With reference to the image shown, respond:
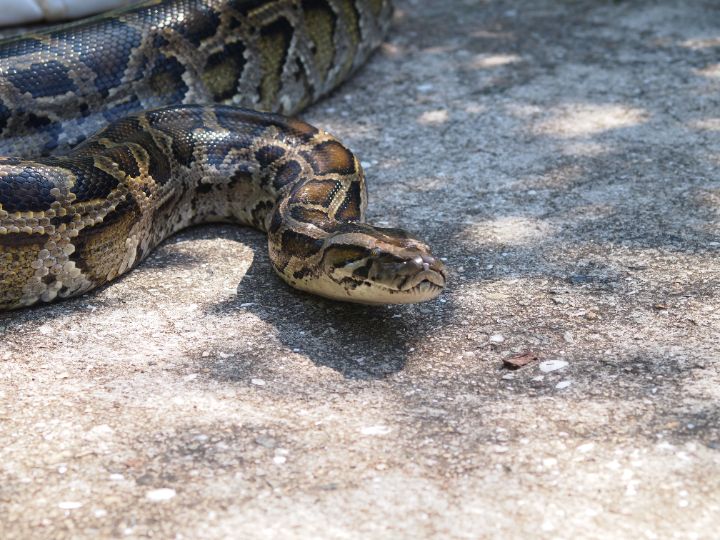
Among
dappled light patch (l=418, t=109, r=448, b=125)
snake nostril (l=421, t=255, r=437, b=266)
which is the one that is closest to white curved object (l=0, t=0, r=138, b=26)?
dappled light patch (l=418, t=109, r=448, b=125)

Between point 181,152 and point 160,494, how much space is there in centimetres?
304

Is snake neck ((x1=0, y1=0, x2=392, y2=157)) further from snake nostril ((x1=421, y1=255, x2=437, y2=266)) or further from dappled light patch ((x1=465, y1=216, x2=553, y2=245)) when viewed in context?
snake nostril ((x1=421, y1=255, x2=437, y2=266))

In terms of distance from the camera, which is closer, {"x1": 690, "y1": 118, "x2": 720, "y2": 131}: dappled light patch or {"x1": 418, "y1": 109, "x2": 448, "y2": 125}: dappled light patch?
{"x1": 690, "y1": 118, "x2": 720, "y2": 131}: dappled light patch

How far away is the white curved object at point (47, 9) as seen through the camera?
30.6 ft

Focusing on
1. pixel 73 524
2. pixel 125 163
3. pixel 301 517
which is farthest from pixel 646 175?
pixel 73 524

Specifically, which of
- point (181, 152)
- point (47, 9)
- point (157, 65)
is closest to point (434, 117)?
point (157, 65)

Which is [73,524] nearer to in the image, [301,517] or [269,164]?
[301,517]

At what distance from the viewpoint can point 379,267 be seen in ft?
16.9

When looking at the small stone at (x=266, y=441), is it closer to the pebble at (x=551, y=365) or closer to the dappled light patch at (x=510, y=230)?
the pebble at (x=551, y=365)

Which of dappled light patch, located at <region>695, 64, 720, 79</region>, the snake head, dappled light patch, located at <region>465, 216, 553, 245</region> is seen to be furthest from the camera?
dappled light patch, located at <region>695, 64, 720, 79</region>

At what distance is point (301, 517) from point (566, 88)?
5.72 meters

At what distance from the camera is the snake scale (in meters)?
5.52

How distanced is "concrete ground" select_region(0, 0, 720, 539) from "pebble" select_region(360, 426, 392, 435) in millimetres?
14

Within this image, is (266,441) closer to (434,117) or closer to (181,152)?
(181,152)
